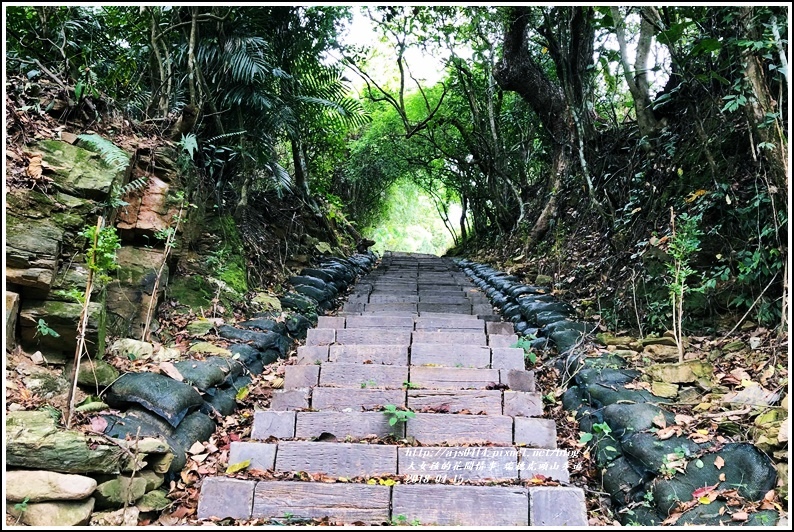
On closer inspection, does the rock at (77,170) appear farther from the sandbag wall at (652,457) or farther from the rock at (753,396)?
the rock at (753,396)

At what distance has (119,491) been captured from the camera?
9.07 feet

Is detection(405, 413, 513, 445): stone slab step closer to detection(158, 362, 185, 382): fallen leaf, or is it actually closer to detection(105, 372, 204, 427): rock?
detection(105, 372, 204, 427): rock

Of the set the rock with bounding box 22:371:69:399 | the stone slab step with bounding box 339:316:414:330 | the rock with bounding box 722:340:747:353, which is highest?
the stone slab step with bounding box 339:316:414:330

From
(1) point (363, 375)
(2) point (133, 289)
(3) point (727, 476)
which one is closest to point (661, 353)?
(3) point (727, 476)

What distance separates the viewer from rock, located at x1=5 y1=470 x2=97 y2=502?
2479mm

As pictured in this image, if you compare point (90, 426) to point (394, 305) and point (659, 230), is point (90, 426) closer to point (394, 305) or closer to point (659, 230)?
point (394, 305)

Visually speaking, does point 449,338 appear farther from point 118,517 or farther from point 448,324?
point 118,517

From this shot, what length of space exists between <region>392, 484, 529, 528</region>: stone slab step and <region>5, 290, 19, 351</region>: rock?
2.38 metres

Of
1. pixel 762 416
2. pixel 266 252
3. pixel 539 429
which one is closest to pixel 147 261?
pixel 266 252

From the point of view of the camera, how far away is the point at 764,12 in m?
3.69

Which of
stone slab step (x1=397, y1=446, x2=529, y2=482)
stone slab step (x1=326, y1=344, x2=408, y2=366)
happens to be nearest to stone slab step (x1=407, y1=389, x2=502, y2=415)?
stone slab step (x1=397, y1=446, x2=529, y2=482)

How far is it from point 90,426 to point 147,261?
6.34 feet

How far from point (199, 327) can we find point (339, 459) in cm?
200

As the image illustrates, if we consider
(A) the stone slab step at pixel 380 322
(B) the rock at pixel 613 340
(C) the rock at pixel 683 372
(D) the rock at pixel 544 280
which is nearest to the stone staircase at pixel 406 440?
(A) the stone slab step at pixel 380 322
